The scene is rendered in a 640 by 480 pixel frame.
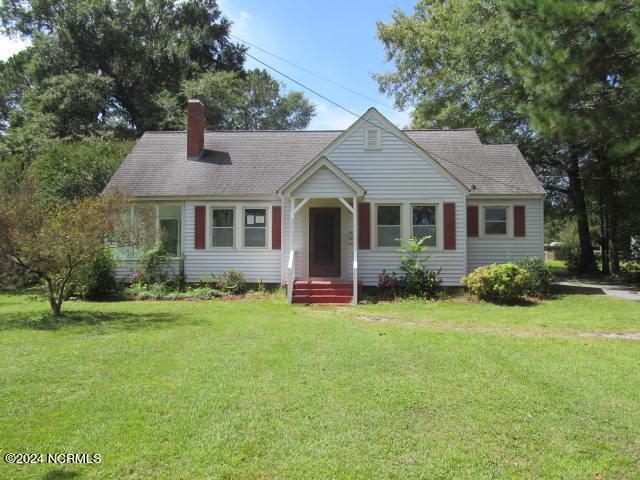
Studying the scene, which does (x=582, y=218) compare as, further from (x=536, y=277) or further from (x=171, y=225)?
(x=171, y=225)

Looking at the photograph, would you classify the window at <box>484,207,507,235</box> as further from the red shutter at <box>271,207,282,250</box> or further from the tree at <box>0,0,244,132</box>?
the tree at <box>0,0,244,132</box>

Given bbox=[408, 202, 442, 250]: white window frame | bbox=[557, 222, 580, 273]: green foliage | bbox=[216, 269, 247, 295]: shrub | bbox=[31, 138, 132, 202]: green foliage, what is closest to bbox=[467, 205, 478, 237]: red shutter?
bbox=[408, 202, 442, 250]: white window frame

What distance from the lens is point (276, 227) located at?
606 inches

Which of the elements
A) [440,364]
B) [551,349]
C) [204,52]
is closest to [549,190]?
[551,349]

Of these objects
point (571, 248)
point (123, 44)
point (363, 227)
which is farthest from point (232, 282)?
point (123, 44)

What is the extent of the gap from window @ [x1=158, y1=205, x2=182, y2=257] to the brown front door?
4.72 metres

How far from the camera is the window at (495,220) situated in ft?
52.5

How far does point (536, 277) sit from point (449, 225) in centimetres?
300

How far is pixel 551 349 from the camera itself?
23.9ft

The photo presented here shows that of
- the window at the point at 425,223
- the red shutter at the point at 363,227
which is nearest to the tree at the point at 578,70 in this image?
the window at the point at 425,223

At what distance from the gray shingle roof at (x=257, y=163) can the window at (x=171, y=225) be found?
756mm

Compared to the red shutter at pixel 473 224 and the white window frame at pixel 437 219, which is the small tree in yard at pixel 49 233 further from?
the red shutter at pixel 473 224

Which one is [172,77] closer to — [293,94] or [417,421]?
[293,94]

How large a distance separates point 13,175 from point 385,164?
53.3 feet
